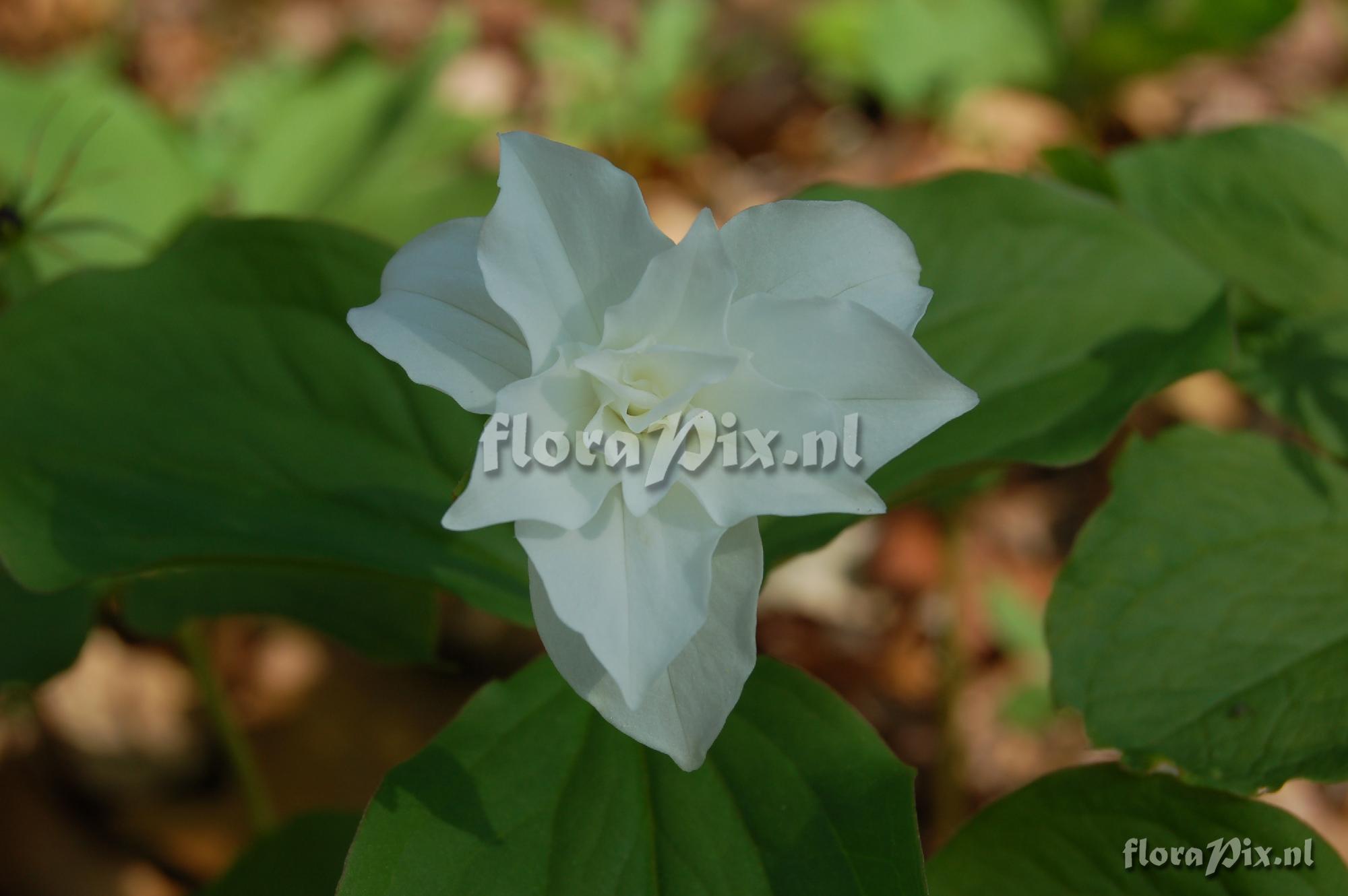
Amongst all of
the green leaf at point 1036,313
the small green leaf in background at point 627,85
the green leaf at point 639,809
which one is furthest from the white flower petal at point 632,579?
the small green leaf in background at point 627,85

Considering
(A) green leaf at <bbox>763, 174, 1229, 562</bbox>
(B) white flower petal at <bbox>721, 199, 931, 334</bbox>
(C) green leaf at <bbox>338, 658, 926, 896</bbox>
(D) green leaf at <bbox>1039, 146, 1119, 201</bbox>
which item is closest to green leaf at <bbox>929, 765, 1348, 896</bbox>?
(C) green leaf at <bbox>338, 658, 926, 896</bbox>

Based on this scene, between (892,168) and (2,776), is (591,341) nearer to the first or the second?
(2,776)

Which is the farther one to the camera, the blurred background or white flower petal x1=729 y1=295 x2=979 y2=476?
the blurred background

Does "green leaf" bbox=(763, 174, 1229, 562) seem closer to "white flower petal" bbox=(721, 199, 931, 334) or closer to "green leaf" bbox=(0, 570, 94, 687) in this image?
"white flower petal" bbox=(721, 199, 931, 334)

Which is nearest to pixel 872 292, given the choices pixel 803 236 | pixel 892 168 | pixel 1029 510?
pixel 803 236

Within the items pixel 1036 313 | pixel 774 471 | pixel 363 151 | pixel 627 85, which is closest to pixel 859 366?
pixel 774 471

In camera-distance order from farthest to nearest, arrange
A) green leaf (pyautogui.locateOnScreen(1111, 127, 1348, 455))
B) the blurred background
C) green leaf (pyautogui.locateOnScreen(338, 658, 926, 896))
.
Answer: the blurred background → green leaf (pyautogui.locateOnScreen(1111, 127, 1348, 455)) → green leaf (pyautogui.locateOnScreen(338, 658, 926, 896))

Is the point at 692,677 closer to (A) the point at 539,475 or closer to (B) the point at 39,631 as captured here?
(A) the point at 539,475

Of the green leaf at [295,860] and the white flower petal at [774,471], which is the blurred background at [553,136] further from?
the white flower petal at [774,471]
